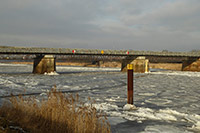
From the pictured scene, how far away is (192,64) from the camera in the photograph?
58438 mm

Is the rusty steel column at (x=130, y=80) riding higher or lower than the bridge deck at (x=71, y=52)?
lower

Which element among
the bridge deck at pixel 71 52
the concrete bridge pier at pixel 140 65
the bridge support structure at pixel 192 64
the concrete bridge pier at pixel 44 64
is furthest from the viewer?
the bridge support structure at pixel 192 64

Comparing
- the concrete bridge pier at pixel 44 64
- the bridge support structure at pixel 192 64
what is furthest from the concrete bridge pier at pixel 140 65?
the concrete bridge pier at pixel 44 64

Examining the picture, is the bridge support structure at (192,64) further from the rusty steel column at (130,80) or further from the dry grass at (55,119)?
the dry grass at (55,119)

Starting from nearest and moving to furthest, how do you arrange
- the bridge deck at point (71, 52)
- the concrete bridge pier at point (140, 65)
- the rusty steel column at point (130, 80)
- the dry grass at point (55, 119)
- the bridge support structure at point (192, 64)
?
the dry grass at point (55, 119) < the rusty steel column at point (130, 80) < the bridge deck at point (71, 52) < the concrete bridge pier at point (140, 65) < the bridge support structure at point (192, 64)

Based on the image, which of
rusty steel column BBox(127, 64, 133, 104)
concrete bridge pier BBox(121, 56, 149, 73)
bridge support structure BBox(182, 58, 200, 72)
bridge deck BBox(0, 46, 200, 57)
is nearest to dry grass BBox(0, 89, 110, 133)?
rusty steel column BBox(127, 64, 133, 104)

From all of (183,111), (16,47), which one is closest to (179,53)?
(16,47)

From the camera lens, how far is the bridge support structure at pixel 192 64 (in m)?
56.9

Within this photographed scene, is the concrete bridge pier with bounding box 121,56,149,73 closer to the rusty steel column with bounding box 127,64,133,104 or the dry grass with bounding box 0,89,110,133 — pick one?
the rusty steel column with bounding box 127,64,133,104

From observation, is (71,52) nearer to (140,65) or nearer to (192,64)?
(140,65)

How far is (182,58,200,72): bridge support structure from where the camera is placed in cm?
5691

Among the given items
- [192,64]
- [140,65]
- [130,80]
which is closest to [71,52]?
[140,65]

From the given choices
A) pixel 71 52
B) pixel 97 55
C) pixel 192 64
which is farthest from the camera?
pixel 192 64

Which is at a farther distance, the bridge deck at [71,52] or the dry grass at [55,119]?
the bridge deck at [71,52]
